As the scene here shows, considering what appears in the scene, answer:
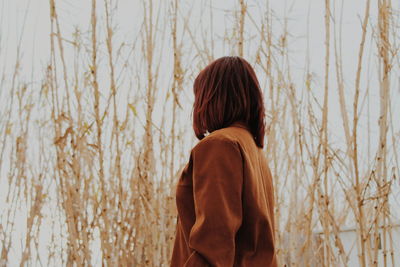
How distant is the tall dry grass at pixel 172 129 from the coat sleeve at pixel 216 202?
40 centimetres

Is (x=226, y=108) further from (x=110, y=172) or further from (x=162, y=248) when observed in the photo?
(x=110, y=172)

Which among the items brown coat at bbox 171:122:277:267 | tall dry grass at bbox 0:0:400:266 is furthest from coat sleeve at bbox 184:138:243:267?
tall dry grass at bbox 0:0:400:266

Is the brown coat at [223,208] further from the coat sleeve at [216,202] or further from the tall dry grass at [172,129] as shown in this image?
the tall dry grass at [172,129]

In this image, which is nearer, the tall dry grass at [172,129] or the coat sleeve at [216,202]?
the coat sleeve at [216,202]

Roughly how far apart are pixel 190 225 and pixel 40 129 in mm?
1181

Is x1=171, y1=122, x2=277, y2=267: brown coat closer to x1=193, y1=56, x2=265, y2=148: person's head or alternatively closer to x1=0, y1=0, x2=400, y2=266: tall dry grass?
x1=193, y1=56, x2=265, y2=148: person's head

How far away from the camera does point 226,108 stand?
2.74 ft

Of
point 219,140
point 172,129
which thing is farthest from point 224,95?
point 172,129

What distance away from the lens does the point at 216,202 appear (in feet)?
2.41

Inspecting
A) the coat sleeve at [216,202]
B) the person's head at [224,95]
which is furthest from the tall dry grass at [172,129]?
the coat sleeve at [216,202]

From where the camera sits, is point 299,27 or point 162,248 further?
point 299,27

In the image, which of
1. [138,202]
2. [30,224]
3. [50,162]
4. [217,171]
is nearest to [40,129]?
[50,162]

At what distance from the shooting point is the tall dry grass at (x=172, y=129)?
1.14 meters

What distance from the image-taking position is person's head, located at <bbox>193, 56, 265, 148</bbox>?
2.72 ft
